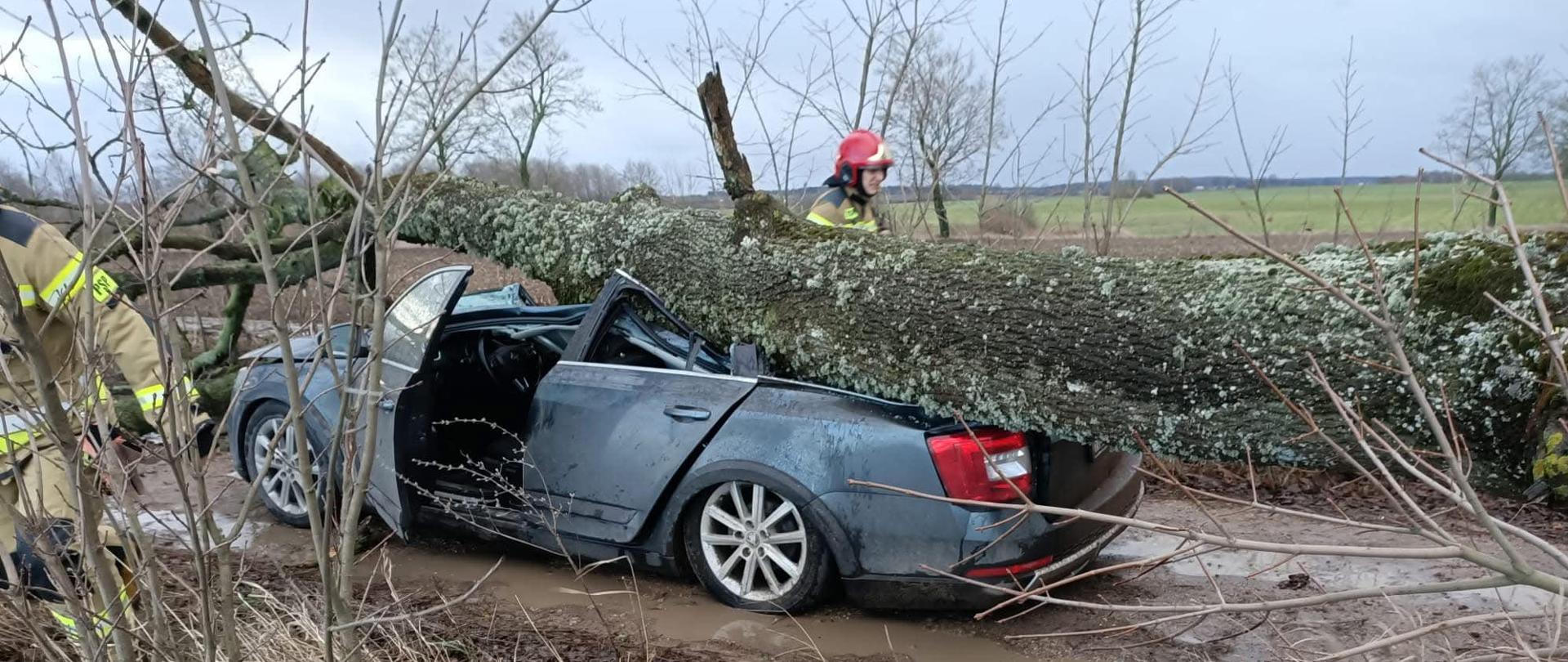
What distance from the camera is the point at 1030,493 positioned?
379 centimetres

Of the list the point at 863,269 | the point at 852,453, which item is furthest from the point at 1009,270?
the point at 852,453

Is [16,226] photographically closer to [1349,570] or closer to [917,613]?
[917,613]

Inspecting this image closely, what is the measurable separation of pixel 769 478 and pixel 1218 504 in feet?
10.2

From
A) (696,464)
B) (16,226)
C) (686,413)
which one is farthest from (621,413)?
(16,226)

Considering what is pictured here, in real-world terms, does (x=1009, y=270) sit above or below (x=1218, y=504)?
above

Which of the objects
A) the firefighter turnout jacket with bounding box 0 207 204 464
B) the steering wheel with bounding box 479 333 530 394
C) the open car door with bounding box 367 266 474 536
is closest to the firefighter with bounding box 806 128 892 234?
the steering wheel with bounding box 479 333 530 394

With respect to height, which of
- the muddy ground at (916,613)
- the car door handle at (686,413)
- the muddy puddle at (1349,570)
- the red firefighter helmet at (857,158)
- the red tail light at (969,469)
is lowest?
the muddy puddle at (1349,570)

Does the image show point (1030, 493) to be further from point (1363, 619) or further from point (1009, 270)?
point (1363, 619)

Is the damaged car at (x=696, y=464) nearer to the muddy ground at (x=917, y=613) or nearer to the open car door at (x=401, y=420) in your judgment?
the open car door at (x=401, y=420)

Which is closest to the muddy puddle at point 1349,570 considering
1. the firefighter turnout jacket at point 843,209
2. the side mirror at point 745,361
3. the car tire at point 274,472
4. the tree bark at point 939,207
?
the side mirror at point 745,361

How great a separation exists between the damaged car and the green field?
1.25 meters

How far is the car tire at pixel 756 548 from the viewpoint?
3.90 m

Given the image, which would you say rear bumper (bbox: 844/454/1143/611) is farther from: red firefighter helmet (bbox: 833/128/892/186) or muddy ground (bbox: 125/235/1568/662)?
red firefighter helmet (bbox: 833/128/892/186)

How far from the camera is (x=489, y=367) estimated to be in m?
5.10
